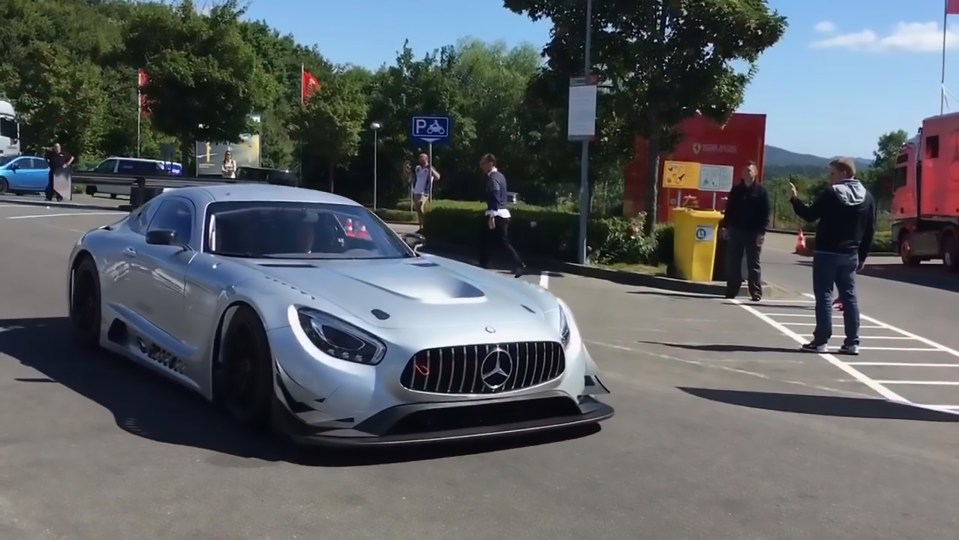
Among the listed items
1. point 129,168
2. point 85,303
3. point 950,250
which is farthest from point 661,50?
point 129,168

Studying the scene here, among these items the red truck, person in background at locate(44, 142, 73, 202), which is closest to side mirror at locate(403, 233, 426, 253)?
the red truck

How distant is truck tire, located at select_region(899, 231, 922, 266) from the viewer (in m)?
25.3

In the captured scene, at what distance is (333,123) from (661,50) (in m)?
22.7

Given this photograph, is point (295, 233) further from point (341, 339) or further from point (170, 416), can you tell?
point (341, 339)

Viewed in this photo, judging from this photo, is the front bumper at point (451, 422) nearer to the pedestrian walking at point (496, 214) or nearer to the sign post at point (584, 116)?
the pedestrian walking at point (496, 214)

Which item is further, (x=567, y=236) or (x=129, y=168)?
(x=129, y=168)

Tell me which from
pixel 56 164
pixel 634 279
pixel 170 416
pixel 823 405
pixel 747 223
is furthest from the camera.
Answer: pixel 56 164

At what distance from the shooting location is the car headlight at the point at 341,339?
18.3ft

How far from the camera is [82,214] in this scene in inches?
A: 969

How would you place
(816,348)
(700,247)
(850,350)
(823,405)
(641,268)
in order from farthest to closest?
(641,268) < (700,247) < (816,348) < (850,350) < (823,405)

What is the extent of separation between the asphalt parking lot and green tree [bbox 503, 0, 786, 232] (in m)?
10.4

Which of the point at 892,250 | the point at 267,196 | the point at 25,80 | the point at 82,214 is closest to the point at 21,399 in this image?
the point at 267,196

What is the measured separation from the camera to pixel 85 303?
8.59 m

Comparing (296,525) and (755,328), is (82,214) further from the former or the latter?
(296,525)
